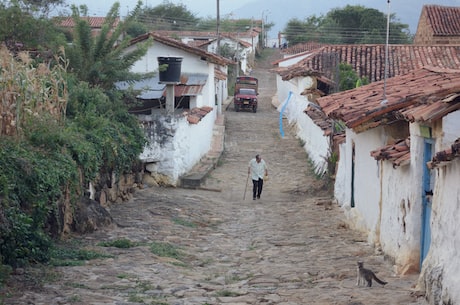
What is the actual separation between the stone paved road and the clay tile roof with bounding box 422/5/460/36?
24.4 meters

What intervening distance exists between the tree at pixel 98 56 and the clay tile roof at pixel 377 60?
12.8m

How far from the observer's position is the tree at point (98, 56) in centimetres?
1811

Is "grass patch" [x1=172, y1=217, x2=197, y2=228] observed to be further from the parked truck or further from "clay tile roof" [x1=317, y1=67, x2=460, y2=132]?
the parked truck

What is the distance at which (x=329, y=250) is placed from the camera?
1266cm

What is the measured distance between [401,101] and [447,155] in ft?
15.7

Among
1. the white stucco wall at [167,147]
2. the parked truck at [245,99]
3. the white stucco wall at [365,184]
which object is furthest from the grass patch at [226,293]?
the parked truck at [245,99]

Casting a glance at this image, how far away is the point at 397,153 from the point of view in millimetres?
11016

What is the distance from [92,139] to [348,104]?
5322 mm

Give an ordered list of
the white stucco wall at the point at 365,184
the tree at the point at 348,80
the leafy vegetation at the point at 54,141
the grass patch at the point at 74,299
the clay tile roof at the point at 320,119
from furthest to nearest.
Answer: the tree at the point at 348,80 < the clay tile roof at the point at 320,119 < the white stucco wall at the point at 365,184 < the leafy vegetation at the point at 54,141 < the grass patch at the point at 74,299

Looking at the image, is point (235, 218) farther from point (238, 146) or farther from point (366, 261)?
point (238, 146)

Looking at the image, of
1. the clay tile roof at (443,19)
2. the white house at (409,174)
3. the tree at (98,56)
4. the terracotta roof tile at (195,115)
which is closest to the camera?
the white house at (409,174)

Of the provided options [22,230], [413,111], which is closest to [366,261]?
[413,111]

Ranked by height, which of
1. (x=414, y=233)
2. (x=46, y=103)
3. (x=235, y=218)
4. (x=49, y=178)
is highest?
(x=46, y=103)

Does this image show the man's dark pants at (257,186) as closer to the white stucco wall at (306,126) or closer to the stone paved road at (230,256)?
the stone paved road at (230,256)
